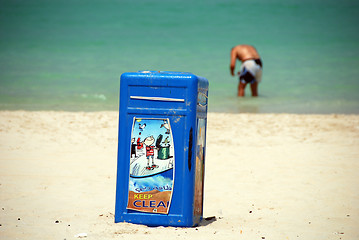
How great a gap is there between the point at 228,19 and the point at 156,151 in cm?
3039

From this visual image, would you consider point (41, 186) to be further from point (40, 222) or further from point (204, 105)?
point (204, 105)

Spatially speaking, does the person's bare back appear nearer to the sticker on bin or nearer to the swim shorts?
the swim shorts

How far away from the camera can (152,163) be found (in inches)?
149

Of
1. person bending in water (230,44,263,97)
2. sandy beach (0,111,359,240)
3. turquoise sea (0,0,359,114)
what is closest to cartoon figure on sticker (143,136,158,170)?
sandy beach (0,111,359,240)

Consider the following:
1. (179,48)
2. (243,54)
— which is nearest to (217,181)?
(243,54)

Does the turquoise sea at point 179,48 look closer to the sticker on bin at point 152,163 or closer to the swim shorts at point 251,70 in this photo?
the swim shorts at point 251,70

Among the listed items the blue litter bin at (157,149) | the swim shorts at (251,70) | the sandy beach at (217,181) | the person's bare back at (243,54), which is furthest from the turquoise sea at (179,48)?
the blue litter bin at (157,149)

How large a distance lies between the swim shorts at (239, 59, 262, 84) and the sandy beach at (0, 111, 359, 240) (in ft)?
19.9

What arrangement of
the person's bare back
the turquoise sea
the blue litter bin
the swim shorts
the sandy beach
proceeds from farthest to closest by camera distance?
the turquoise sea → the person's bare back → the swim shorts → the sandy beach → the blue litter bin

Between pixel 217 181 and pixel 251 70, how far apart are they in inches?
418

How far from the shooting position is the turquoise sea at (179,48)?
1746cm

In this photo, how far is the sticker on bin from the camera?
3.77 metres

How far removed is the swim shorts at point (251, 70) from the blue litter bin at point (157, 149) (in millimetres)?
12553

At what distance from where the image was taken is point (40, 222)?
400 cm
